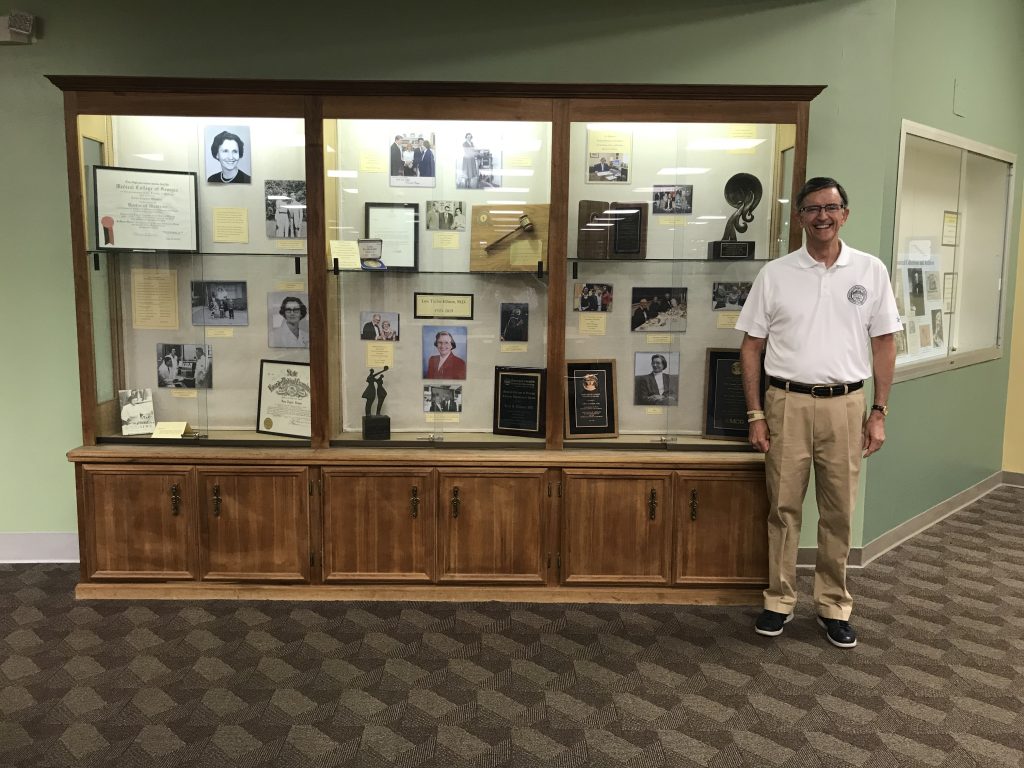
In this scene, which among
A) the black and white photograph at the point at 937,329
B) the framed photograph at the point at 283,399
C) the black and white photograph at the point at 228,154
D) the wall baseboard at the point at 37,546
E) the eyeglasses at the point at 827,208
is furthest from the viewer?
the black and white photograph at the point at 937,329

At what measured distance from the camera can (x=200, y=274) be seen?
12.5 feet

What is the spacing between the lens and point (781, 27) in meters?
3.83

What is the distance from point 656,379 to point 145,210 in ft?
8.97

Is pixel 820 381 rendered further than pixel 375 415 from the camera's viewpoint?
No

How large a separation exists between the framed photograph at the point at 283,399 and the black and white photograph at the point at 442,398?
0.61 metres

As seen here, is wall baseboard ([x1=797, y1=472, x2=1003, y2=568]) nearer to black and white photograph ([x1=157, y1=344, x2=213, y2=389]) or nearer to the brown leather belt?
the brown leather belt

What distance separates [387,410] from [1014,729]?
2.96m

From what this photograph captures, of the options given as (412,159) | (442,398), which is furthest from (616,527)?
(412,159)

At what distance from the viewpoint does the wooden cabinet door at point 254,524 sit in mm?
3605

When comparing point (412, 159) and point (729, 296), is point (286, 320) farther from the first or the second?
point (729, 296)

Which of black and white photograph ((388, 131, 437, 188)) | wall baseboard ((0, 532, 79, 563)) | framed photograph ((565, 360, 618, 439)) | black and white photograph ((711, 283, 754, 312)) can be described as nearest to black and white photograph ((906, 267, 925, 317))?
black and white photograph ((711, 283, 754, 312))

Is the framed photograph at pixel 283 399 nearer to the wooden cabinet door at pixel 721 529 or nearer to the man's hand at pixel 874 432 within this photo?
the wooden cabinet door at pixel 721 529

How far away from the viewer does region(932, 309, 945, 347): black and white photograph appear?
5000 millimetres

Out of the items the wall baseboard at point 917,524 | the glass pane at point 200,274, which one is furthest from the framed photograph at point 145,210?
the wall baseboard at point 917,524
